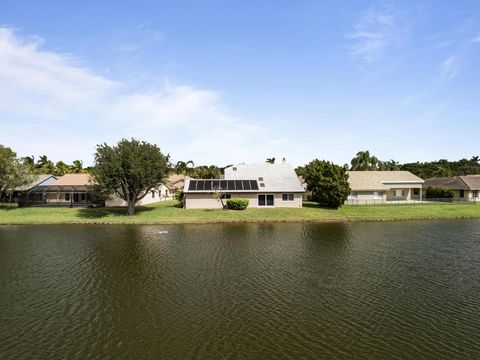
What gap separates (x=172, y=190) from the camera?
85.0 metres

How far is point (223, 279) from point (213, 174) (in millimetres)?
65108

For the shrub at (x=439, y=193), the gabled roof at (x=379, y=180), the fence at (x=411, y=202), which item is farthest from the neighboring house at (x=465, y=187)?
the gabled roof at (x=379, y=180)

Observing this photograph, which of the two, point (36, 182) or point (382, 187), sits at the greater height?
point (36, 182)

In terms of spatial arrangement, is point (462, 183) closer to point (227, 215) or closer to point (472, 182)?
point (472, 182)

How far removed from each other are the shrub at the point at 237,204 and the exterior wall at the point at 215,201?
239 cm

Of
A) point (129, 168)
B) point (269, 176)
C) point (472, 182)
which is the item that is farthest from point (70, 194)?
point (472, 182)

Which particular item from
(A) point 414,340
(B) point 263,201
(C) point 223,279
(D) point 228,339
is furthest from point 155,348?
(B) point 263,201

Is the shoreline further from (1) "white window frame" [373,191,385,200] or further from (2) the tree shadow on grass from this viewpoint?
(1) "white window frame" [373,191,385,200]

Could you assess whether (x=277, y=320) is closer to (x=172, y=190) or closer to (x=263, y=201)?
(x=263, y=201)

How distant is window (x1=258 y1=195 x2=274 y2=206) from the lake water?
21.3 meters

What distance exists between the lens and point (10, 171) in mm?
55344

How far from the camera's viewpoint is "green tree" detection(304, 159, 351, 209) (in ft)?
176

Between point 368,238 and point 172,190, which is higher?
point 172,190

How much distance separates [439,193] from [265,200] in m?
37.5
